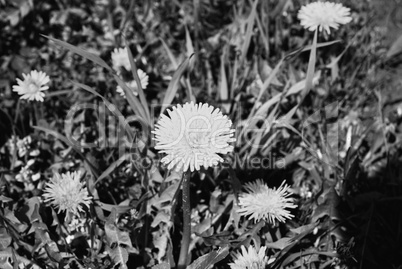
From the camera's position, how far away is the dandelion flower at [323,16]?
2.18 meters

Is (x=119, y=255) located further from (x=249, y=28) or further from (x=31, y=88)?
(x=249, y=28)

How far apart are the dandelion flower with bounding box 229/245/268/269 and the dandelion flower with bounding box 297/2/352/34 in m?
1.07

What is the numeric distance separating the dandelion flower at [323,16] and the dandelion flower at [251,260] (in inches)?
42.2

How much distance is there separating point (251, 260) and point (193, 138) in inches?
19.4

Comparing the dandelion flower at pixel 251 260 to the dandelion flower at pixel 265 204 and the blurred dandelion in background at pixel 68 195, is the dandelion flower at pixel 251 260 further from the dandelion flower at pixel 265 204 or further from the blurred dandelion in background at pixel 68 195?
the blurred dandelion in background at pixel 68 195

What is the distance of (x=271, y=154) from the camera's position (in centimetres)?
219

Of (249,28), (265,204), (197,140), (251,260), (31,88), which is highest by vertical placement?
(249,28)

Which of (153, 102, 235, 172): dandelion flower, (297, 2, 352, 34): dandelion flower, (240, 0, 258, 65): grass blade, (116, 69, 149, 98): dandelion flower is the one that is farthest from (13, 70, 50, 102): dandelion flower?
(297, 2, 352, 34): dandelion flower

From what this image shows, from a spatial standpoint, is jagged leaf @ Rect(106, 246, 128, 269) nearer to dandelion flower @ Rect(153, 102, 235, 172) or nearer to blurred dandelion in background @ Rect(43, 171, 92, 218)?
blurred dandelion in background @ Rect(43, 171, 92, 218)

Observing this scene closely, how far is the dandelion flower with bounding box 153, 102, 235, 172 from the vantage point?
1.49 metres

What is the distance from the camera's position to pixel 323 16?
220 centimetres

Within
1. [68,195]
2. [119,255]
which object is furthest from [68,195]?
[119,255]

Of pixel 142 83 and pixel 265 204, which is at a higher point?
pixel 142 83

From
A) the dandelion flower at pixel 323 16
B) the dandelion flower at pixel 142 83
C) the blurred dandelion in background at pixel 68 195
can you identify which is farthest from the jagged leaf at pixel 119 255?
the dandelion flower at pixel 323 16
